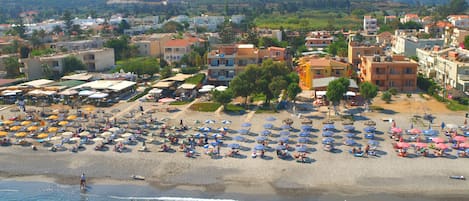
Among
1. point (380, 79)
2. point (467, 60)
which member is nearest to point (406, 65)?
point (380, 79)

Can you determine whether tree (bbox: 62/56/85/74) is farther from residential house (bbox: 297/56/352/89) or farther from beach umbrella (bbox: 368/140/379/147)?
beach umbrella (bbox: 368/140/379/147)

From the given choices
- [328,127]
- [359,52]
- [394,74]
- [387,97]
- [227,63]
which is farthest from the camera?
[359,52]

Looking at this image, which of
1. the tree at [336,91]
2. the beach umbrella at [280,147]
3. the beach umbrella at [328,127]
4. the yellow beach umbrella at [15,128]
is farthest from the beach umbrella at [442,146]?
the yellow beach umbrella at [15,128]

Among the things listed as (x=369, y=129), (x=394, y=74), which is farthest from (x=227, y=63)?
(x=369, y=129)

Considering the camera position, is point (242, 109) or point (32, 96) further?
point (32, 96)

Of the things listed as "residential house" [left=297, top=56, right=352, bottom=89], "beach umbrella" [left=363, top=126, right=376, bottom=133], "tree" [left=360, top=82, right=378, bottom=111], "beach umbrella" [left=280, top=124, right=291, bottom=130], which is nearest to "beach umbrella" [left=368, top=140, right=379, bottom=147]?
"beach umbrella" [left=363, top=126, right=376, bottom=133]

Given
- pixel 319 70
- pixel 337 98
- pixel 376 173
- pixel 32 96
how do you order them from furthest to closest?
pixel 319 70 → pixel 32 96 → pixel 337 98 → pixel 376 173

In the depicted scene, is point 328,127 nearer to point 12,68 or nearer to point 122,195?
point 122,195

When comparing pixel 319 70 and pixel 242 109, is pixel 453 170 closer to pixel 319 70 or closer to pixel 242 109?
pixel 242 109
